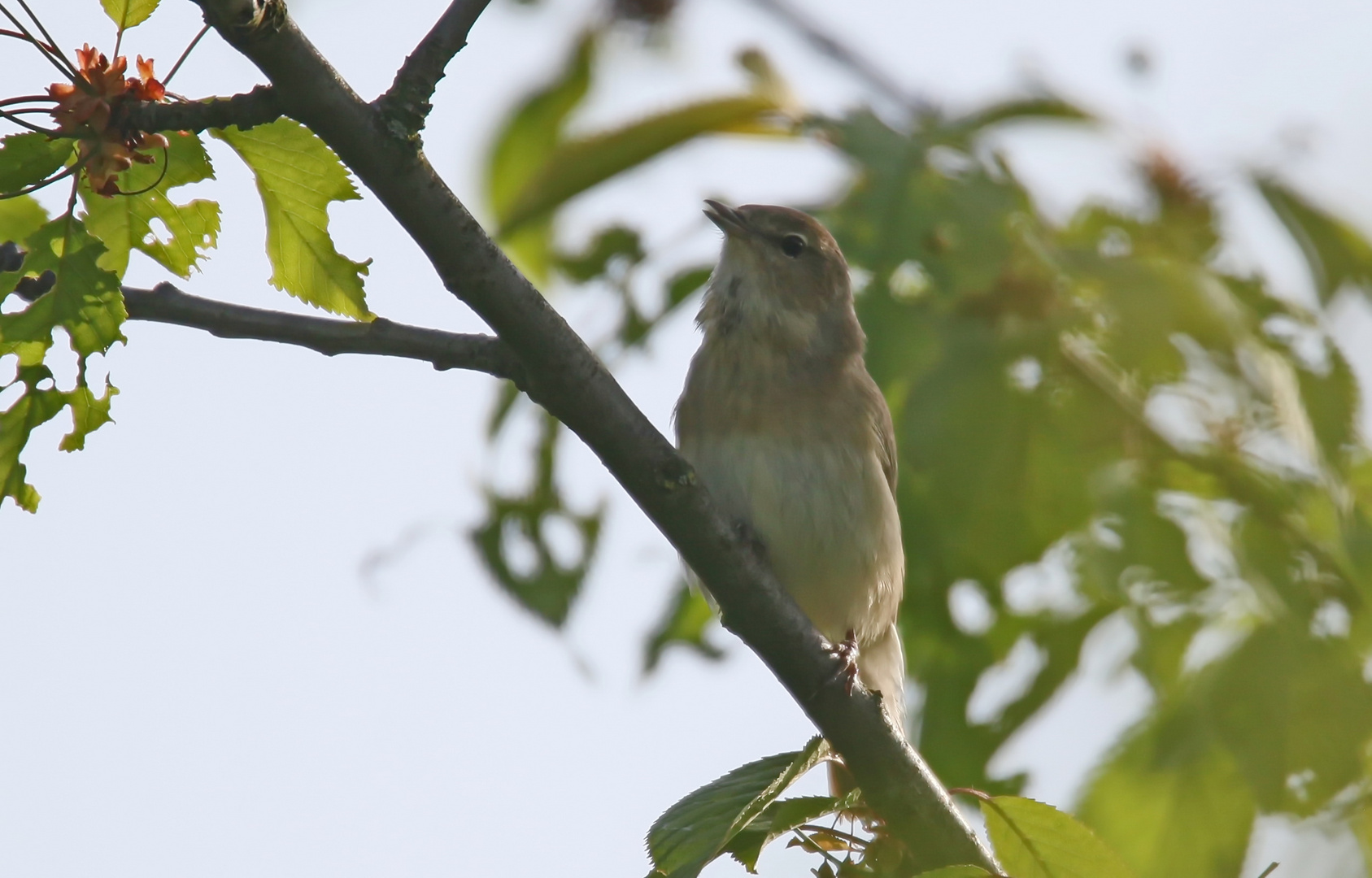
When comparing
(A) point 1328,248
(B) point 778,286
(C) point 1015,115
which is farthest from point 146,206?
(B) point 778,286

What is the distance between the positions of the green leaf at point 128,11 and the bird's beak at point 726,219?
3.61m

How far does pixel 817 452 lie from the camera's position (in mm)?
5109

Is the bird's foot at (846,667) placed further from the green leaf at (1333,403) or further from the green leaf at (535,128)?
the green leaf at (535,128)

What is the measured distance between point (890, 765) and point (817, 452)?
82.0 inches

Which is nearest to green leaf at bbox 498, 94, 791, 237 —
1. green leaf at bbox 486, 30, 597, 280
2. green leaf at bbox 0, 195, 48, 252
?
green leaf at bbox 486, 30, 597, 280

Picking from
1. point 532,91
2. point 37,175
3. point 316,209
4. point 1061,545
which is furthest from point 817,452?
point 37,175

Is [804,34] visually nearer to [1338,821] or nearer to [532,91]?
[532,91]

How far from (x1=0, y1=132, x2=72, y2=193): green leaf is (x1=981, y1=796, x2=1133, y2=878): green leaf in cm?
215

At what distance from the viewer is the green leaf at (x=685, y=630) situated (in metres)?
4.92

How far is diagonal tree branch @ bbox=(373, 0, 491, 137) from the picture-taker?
7.72 ft

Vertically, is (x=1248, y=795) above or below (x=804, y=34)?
→ below

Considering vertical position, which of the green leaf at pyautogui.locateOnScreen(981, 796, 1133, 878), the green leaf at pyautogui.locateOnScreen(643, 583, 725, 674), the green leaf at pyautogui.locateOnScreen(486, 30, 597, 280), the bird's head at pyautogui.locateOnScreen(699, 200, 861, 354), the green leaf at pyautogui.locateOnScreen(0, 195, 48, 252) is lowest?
the green leaf at pyautogui.locateOnScreen(981, 796, 1133, 878)

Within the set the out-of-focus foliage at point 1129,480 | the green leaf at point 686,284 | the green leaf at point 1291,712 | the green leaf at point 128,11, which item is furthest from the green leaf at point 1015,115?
the green leaf at point 128,11

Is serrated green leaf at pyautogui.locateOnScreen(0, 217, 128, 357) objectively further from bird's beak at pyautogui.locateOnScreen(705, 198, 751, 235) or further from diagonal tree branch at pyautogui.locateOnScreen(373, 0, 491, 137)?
bird's beak at pyautogui.locateOnScreen(705, 198, 751, 235)
